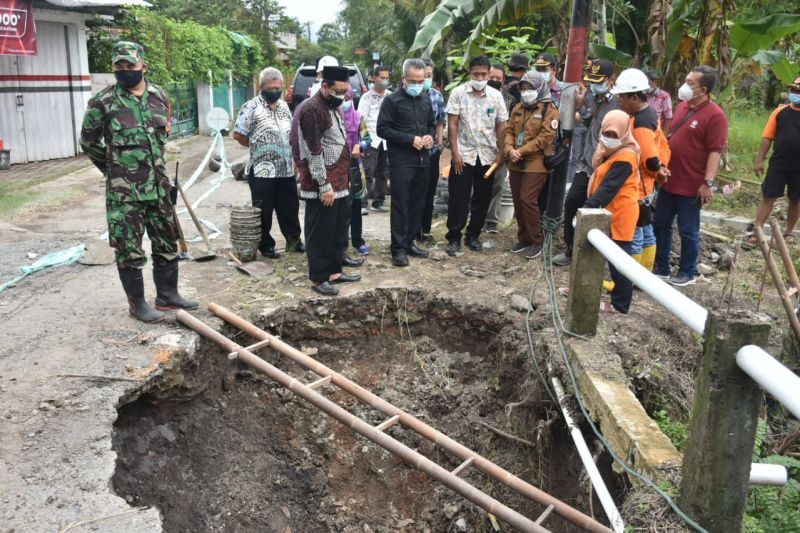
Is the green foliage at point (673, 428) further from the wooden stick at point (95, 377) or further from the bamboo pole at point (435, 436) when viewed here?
the wooden stick at point (95, 377)

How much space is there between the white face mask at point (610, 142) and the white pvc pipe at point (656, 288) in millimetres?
1044

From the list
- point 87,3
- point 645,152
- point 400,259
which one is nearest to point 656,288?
point 645,152

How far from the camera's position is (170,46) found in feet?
49.4

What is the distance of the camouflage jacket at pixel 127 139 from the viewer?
4309 millimetres

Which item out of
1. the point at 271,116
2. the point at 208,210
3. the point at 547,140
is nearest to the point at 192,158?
the point at 208,210

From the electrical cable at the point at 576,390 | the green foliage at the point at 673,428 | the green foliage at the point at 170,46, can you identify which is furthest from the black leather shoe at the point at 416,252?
the green foliage at the point at 170,46

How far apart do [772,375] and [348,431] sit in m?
3.51

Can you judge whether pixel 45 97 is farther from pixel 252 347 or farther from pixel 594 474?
pixel 594 474

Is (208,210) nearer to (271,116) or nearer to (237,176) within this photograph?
(237,176)

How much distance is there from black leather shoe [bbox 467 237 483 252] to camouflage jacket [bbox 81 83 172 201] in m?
3.30

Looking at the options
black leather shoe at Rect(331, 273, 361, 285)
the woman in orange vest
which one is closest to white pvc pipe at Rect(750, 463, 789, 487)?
the woman in orange vest

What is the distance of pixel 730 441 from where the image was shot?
218 centimetres

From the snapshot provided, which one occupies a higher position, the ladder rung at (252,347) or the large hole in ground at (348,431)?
the ladder rung at (252,347)

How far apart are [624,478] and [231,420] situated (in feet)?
8.93
